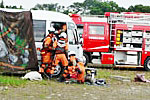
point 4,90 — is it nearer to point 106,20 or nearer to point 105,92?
point 105,92

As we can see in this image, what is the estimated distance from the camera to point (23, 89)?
1077 centimetres

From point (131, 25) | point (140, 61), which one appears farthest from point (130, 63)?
point (131, 25)

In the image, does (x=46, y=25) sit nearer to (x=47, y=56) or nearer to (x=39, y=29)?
(x=39, y=29)

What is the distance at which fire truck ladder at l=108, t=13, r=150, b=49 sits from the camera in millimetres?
19062

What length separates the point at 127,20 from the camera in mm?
19094

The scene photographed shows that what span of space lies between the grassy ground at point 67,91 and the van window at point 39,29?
2.15 metres

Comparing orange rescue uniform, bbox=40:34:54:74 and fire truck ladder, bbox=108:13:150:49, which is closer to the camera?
orange rescue uniform, bbox=40:34:54:74

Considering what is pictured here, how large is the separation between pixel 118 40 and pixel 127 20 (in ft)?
3.81

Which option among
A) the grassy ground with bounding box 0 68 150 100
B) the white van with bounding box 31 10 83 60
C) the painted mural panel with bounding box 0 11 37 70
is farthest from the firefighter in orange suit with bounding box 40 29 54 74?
the white van with bounding box 31 10 83 60

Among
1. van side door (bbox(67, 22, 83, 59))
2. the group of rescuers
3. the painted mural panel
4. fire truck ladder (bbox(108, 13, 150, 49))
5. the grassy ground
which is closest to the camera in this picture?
the grassy ground

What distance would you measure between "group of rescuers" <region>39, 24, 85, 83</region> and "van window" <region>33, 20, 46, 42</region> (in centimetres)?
99

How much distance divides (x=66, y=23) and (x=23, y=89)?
188 inches

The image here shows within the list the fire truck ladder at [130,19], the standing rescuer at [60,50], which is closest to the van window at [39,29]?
the standing rescuer at [60,50]

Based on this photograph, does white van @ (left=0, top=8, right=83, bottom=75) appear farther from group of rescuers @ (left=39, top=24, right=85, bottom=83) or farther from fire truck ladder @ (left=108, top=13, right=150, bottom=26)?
fire truck ladder @ (left=108, top=13, right=150, bottom=26)
